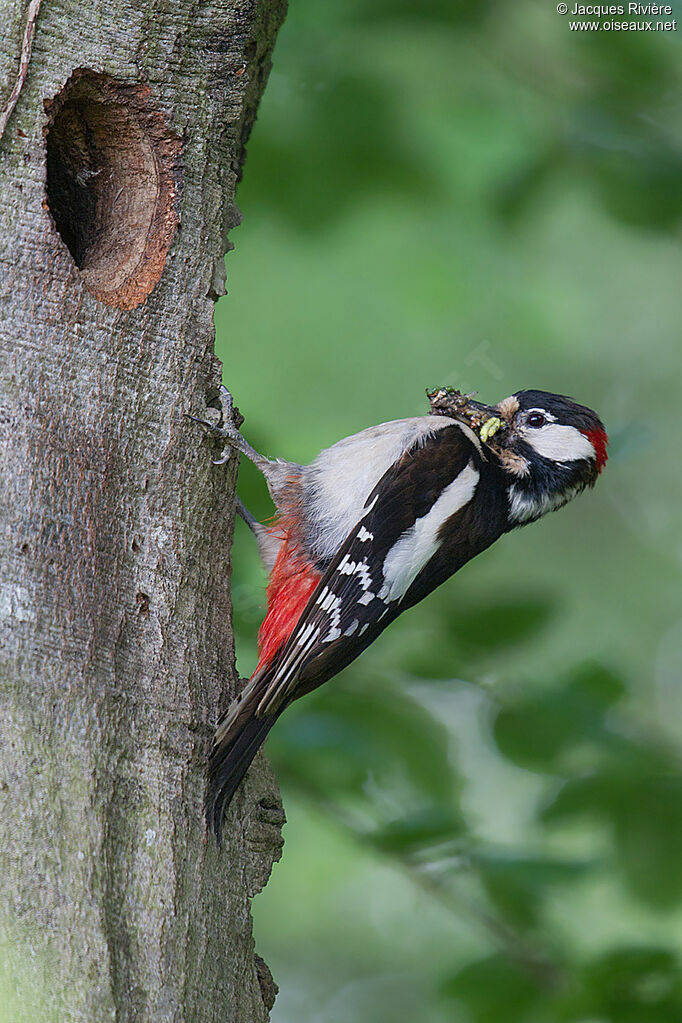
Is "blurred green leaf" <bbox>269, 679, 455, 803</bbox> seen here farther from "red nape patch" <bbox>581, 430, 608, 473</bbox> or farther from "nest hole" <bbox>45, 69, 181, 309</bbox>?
"nest hole" <bbox>45, 69, 181, 309</bbox>

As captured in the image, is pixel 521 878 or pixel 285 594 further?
pixel 285 594

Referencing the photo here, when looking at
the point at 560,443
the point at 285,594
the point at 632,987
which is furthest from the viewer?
the point at 560,443

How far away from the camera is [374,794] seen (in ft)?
7.61

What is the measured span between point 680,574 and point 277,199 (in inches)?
77.5

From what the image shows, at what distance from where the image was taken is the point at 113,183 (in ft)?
6.81

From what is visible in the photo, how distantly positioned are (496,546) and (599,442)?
645mm

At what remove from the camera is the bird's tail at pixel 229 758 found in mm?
1837

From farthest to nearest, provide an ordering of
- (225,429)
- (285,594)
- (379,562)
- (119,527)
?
(285,594) → (379,562) → (225,429) → (119,527)

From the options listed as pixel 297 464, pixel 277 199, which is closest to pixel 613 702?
pixel 297 464

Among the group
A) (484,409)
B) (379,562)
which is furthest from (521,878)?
(484,409)

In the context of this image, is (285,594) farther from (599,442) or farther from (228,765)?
(599,442)

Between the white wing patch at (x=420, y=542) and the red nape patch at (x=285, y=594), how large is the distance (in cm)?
20

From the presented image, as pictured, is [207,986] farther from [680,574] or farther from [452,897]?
[680,574]

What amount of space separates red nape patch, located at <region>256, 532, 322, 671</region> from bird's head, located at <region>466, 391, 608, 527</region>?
1.93ft
